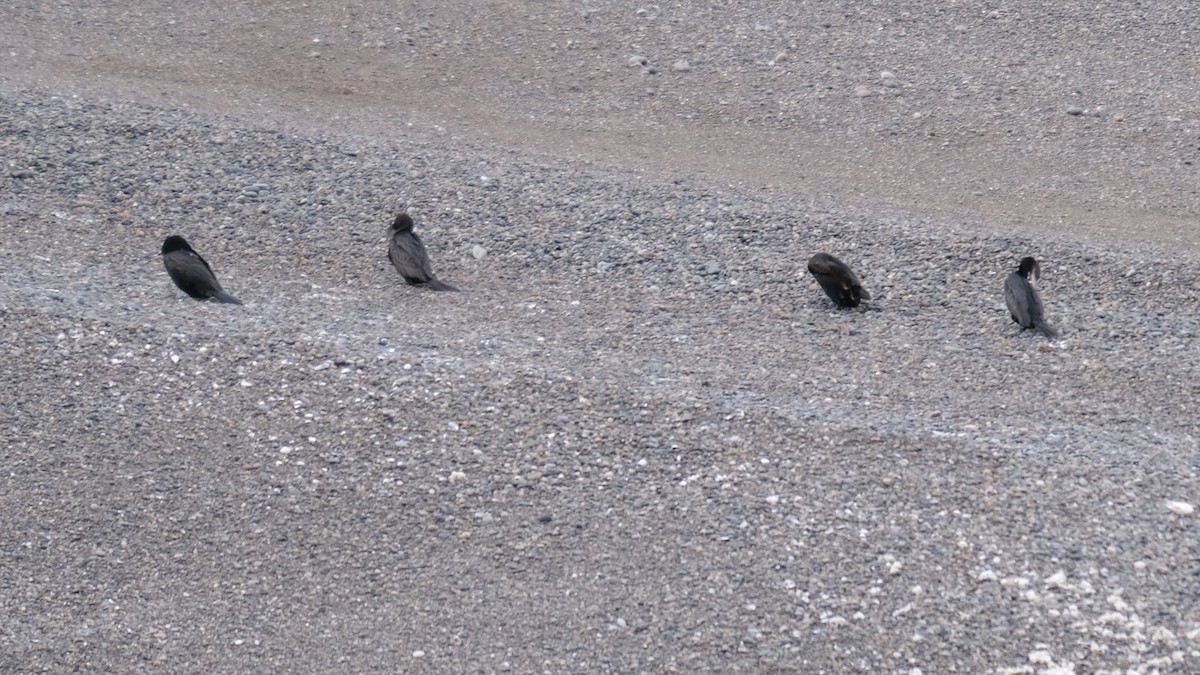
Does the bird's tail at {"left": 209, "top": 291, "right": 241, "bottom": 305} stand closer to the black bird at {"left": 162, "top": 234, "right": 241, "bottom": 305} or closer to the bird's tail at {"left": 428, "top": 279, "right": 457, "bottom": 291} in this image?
the black bird at {"left": 162, "top": 234, "right": 241, "bottom": 305}

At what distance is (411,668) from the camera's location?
5.79 m

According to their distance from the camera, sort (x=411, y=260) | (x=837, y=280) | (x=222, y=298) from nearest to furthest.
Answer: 1. (x=837, y=280)
2. (x=222, y=298)
3. (x=411, y=260)

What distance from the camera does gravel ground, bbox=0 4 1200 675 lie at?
5984 mm

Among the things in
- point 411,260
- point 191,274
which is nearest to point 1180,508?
point 411,260

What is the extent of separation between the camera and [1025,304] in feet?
29.1

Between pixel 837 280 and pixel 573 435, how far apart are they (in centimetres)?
273

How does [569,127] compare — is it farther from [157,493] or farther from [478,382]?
[157,493]

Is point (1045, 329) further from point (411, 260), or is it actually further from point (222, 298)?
point (222, 298)

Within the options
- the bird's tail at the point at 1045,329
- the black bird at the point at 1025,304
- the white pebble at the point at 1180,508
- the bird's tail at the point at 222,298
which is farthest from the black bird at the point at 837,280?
the bird's tail at the point at 222,298

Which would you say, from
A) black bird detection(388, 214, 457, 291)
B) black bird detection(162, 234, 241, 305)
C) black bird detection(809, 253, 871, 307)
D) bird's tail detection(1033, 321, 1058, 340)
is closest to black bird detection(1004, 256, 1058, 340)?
bird's tail detection(1033, 321, 1058, 340)

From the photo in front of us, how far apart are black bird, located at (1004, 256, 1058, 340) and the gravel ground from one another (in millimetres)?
116

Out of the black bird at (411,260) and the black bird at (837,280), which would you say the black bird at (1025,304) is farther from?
the black bird at (411,260)

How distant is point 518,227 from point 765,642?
547 cm

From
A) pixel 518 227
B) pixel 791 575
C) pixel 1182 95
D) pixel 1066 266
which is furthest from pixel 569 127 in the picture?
pixel 791 575
